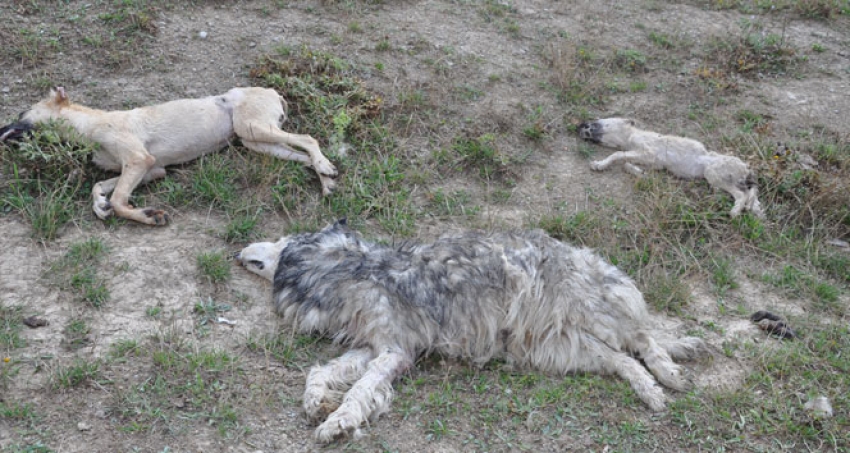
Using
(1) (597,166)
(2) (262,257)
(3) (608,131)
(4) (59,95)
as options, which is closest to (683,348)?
(1) (597,166)

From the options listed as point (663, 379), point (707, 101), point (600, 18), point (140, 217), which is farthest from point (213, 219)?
point (600, 18)

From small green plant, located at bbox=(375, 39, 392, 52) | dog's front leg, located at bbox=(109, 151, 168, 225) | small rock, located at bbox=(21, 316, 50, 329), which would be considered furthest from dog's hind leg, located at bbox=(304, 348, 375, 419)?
small green plant, located at bbox=(375, 39, 392, 52)

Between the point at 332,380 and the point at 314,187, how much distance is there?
2242 mm

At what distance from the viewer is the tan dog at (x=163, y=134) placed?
17.4ft

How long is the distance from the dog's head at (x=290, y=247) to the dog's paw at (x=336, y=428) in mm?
1234

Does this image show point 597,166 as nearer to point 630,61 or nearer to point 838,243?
point 838,243

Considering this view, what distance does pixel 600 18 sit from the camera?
351 inches

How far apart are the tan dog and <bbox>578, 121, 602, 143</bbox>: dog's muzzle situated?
2.57 metres

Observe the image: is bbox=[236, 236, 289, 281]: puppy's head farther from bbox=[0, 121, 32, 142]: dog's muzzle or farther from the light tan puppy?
the light tan puppy

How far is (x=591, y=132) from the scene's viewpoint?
6777 millimetres

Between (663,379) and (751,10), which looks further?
(751,10)

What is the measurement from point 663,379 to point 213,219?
11.2 ft

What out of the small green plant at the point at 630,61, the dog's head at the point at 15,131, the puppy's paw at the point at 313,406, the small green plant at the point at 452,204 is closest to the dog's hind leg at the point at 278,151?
the small green plant at the point at 452,204

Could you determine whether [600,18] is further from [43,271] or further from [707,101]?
[43,271]
